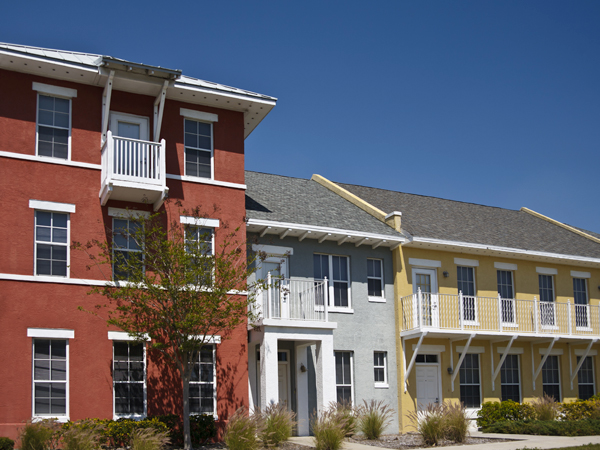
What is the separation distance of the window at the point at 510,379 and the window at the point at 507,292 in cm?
169

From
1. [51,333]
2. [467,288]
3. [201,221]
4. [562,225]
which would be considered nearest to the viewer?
[51,333]

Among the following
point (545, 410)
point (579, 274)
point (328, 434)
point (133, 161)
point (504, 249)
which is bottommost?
point (545, 410)

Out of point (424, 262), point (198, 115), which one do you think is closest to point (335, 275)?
point (424, 262)

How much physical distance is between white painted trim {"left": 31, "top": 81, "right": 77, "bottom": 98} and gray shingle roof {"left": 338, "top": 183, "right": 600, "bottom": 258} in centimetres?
1177

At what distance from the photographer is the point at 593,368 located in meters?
26.5

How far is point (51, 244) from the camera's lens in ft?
53.5

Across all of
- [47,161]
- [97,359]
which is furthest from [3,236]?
[97,359]

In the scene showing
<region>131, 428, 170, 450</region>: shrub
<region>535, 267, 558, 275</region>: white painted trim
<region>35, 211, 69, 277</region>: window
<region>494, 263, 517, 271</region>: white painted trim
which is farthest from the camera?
<region>535, 267, 558, 275</region>: white painted trim

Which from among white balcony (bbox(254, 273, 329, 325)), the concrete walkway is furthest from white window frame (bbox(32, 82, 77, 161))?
the concrete walkway

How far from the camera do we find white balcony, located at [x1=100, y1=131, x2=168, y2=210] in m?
16.5

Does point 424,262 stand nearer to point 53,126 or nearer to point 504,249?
point 504,249

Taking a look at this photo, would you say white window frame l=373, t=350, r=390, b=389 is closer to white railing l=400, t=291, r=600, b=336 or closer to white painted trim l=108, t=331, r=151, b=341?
white railing l=400, t=291, r=600, b=336

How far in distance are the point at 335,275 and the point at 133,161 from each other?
782cm

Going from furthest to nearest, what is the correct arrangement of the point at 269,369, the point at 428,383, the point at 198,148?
the point at 428,383 → the point at 198,148 → the point at 269,369
